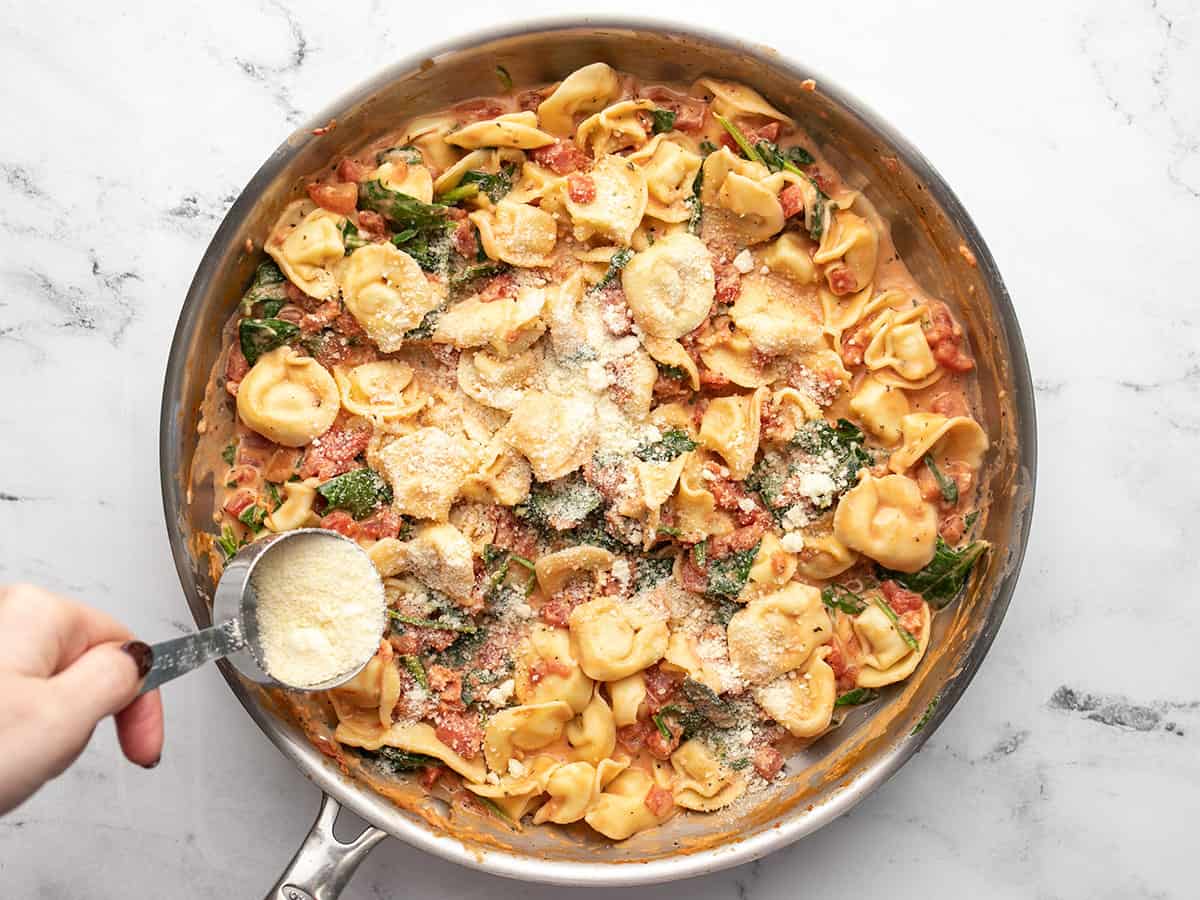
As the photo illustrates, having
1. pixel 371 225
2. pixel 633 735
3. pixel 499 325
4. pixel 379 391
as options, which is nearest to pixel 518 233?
pixel 499 325

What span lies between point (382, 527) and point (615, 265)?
1.49 metres

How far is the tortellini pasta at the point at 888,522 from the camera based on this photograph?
4570 millimetres

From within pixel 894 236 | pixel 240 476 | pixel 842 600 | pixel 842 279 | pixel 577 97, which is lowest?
pixel 240 476

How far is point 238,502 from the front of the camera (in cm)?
461

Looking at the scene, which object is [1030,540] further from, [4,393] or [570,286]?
[4,393]

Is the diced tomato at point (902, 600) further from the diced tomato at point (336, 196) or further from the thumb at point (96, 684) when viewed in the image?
the thumb at point (96, 684)

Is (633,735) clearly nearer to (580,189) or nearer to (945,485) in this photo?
(945,485)

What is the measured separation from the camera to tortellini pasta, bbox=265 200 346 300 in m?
4.54

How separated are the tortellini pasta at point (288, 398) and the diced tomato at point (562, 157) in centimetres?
132

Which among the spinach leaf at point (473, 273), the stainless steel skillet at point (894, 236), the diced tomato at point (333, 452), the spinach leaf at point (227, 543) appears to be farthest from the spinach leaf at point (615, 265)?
the spinach leaf at point (227, 543)

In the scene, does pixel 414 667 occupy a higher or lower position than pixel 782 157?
lower

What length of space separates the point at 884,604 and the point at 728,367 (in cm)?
124

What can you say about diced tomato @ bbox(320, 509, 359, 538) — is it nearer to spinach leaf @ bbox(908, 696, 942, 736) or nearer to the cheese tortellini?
the cheese tortellini

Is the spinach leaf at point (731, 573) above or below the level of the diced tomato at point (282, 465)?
above
